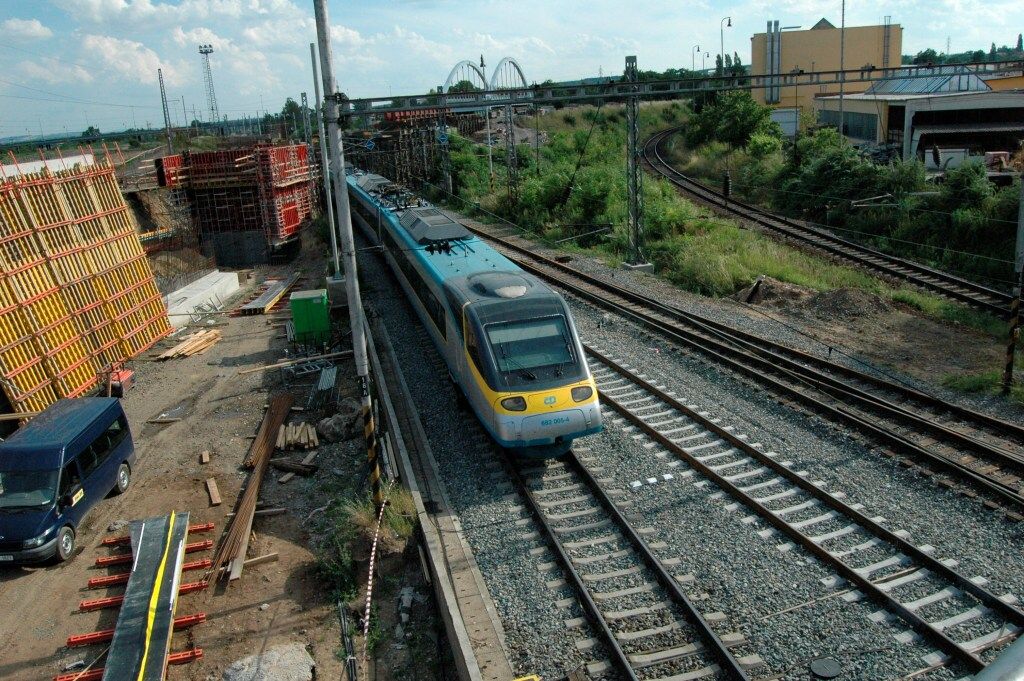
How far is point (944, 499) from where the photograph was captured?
942cm

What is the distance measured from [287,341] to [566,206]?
16.9m

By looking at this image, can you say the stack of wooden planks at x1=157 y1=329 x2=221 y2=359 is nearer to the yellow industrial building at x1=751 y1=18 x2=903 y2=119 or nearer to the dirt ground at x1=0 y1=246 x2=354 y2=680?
the dirt ground at x1=0 y1=246 x2=354 y2=680

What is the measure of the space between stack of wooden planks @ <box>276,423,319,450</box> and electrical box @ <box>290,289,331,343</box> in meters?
5.13

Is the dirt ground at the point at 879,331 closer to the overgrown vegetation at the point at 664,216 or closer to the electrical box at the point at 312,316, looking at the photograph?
the overgrown vegetation at the point at 664,216

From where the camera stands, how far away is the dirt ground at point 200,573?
8516 millimetres

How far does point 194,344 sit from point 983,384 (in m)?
18.3

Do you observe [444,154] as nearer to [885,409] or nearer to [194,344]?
[194,344]

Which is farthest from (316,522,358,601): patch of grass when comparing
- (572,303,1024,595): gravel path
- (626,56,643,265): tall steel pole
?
(626,56,643,265): tall steel pole

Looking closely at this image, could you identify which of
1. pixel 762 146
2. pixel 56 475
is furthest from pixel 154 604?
pixel 762 146

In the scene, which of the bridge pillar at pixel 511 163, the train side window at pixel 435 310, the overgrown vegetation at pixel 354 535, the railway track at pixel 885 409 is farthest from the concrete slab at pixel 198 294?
the overgrown vegetation at pixel 354 535

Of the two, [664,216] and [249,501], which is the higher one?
[664,216]

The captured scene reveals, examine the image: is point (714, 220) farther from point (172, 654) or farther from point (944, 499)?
point (172, 654)

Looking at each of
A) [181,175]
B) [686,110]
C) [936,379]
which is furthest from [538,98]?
[686,110]

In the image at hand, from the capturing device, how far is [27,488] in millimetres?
10617
